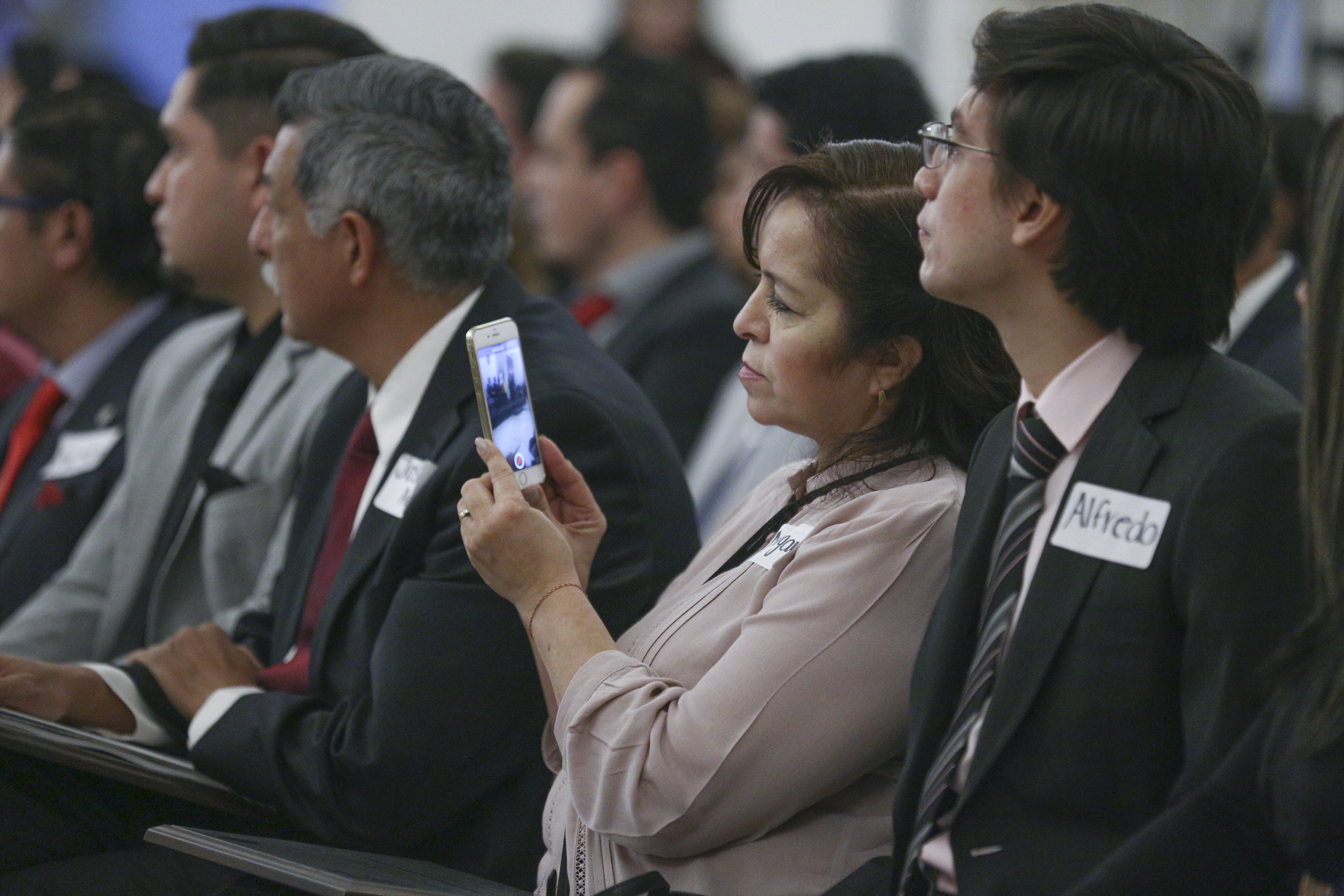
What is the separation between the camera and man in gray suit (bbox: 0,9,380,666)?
9.45ft

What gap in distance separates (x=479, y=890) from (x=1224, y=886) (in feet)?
2.62

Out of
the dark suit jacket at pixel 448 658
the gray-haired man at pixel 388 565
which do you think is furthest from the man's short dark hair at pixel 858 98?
the dark suit jacket at pixel 448 658

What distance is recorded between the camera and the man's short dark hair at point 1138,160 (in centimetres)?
141

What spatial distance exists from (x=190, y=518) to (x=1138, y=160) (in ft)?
6.88

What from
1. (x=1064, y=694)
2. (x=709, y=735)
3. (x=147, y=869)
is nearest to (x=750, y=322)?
(x=709, y=735)

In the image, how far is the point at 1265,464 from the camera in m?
1.33

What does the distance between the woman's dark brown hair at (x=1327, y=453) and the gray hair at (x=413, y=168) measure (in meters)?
1.44

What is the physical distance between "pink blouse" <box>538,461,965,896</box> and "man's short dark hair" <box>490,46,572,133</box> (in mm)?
4918

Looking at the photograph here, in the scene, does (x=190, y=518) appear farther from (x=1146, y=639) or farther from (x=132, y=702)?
(x=1146, y=639)

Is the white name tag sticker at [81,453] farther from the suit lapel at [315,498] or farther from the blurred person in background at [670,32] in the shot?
the blurred person in background at [670,32]

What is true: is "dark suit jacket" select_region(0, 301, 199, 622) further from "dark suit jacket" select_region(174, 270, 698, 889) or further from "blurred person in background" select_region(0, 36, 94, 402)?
"dark suit jacket" select_region(174, 270, 698, 889)

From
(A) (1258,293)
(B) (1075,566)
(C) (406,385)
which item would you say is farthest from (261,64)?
(B) (1075,566)

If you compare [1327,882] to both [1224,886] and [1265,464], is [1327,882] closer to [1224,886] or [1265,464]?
[1224,886]

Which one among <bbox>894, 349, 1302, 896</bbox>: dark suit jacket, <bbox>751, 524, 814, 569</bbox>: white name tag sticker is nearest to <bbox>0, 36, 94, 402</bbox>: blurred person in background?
<bbox>751, 524, 814, 569</bbox>: white name tag sticker
